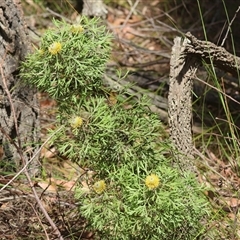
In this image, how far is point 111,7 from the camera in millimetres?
4230

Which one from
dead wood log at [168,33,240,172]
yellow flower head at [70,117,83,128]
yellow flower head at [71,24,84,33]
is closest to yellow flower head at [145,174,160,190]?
yellow flower head at [70,117,83,128]

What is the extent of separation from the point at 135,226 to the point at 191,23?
222 centimetres

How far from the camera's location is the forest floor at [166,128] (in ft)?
8.11

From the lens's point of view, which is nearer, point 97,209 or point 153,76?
point 97,209

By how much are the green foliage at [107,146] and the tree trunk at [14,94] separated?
0.45 m

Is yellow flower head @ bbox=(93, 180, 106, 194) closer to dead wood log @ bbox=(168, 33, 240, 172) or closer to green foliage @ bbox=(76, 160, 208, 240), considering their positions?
green foliage @ bbox=(76, 160, 208, 240)

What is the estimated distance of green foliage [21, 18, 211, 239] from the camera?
1973mm

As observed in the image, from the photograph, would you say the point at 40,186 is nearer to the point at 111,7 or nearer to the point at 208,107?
the point at 208,107

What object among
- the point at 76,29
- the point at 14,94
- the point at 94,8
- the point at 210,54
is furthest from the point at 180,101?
the point at 94,8

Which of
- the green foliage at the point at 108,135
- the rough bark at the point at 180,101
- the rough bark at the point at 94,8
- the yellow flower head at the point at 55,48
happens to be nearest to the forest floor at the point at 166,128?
the rough bark at the point at 180,101

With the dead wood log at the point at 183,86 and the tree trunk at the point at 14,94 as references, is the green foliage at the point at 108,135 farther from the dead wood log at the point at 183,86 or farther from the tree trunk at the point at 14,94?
the tree trunk at the point at 14,94

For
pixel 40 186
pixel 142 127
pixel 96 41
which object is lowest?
pixel 40 186

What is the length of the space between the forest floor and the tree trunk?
0.10 metres

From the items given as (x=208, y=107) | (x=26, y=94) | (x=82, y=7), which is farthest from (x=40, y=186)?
(x=82, y=7)
